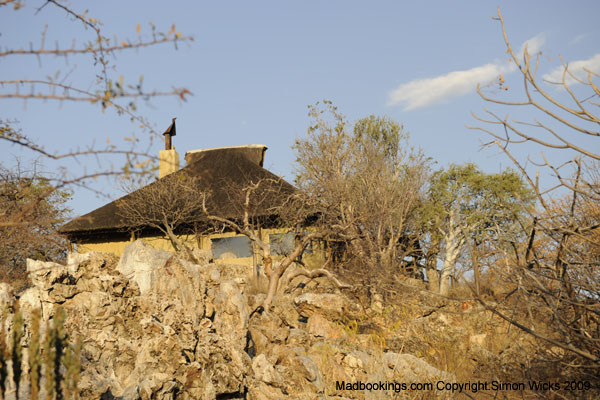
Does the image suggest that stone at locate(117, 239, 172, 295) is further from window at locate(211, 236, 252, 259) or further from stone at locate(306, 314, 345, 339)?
window at locate(211, 236, 252, 259)

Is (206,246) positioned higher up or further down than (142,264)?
higher up

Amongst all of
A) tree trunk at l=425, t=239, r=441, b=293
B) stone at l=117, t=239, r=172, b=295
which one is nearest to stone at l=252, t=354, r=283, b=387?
stone at l=117, t=239, r=172, b=295

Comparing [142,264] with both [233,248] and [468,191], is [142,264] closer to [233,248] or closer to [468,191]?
[233,248]

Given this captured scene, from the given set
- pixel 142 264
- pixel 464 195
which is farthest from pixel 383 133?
pixel 142 264

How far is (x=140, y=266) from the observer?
30.6 ft

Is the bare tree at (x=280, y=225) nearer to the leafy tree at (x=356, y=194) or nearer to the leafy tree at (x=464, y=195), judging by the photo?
the leafy tree at (x=356, y=194)

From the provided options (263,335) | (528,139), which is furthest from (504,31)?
(263,335)

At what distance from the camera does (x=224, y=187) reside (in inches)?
966

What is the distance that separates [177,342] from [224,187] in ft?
56.5

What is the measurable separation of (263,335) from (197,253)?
5.20 metres

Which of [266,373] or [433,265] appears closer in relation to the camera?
[266,373]

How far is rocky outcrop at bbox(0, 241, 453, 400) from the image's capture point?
721 centimetres

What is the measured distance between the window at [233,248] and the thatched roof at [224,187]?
3.50 ft

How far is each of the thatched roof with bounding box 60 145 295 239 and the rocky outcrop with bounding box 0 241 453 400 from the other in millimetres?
10135
